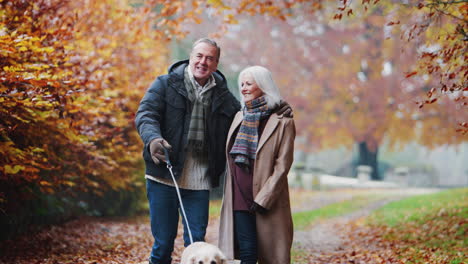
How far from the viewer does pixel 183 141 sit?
3918 millimetres

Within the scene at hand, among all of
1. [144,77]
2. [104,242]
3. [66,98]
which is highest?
[144,77]

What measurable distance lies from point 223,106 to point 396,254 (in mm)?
4060

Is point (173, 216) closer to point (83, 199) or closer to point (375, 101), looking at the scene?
point (83, 199)

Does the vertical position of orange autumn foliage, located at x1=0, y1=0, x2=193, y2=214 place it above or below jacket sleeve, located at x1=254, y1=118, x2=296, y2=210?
above

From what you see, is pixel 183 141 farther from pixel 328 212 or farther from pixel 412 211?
pixel 328 212

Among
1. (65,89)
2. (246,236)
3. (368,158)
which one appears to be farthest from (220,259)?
(368,158)

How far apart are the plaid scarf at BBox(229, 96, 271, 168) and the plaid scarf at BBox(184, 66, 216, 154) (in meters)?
0.26

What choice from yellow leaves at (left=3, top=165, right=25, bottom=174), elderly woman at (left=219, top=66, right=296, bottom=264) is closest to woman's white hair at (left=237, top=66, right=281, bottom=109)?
elderly woman at (left=219, top=66, right=296, bottom=264)

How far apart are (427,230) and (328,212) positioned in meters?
5.04

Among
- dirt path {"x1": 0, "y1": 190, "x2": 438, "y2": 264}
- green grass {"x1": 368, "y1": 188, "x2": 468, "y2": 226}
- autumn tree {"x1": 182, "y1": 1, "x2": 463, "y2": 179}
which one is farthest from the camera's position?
autumn tree {"x1": 182, "y1": 1, "x2": 463, "y2": 179}

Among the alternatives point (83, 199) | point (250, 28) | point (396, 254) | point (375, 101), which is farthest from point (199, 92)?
point (250, 28)

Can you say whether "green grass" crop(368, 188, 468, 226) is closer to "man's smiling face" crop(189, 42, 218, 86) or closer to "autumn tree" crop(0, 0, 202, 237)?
"autumn tree" crop(0, 0, 202, 237)

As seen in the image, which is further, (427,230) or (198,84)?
(427,230)

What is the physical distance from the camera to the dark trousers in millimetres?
3963
